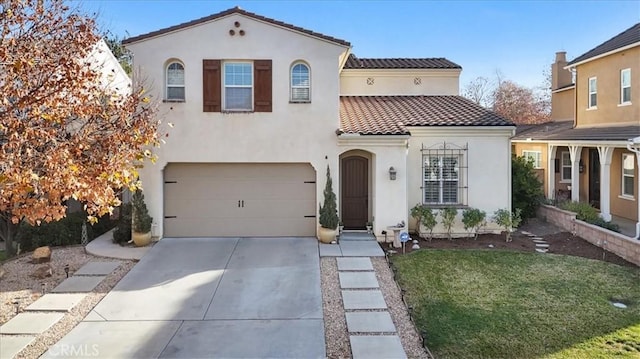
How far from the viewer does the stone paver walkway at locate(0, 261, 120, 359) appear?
783 centimetres

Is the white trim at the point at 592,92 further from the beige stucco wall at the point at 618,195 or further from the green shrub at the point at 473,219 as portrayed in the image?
the green shrub at the point at 473,219

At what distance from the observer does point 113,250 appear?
516 inches

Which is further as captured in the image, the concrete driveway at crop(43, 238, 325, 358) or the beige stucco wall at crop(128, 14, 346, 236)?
the beige stucco wall at crop(128, 14, 346, 236)

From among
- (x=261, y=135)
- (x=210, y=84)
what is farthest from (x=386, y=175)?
(x=210, y=84)

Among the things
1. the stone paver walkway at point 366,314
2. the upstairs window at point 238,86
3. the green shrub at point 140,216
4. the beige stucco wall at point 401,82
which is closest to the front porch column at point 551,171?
the beige stucco wall at point 401,82

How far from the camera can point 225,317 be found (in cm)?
880

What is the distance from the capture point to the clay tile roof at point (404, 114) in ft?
47.5

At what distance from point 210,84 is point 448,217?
855 cm

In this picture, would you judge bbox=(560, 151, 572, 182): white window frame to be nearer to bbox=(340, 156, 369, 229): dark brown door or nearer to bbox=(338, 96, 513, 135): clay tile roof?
bbox=(338, 96, 513, 135): clay tile roof

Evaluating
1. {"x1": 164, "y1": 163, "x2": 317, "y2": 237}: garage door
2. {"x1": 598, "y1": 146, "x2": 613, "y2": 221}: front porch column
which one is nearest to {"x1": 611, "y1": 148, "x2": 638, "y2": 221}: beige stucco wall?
{"x1": 598, "y1": 146, "x2": 613, "y2": 221}: front porch column

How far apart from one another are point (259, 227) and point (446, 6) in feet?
44.6

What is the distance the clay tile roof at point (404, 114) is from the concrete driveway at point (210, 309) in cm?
433

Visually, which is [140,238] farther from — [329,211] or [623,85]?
[623,85]

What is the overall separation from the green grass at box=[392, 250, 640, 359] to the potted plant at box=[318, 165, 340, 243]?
2.13 m
